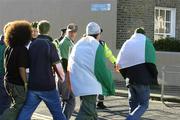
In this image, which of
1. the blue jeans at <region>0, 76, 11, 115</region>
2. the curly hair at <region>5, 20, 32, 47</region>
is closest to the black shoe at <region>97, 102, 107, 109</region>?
the blue jeans at <region>0, 76, 11, 115</region>

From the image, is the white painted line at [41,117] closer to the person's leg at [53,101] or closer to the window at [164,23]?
the person's leg at [53,101]

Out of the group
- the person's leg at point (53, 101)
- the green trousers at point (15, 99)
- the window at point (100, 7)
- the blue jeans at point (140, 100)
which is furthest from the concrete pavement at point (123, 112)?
the window at point (100, 7)

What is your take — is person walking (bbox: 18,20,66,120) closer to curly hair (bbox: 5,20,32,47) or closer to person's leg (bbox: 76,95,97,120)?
curly hair (bbox: 5,20,32,47)

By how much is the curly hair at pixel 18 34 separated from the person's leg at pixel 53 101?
851 millimetres

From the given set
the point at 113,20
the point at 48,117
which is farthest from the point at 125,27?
the point at 48,117

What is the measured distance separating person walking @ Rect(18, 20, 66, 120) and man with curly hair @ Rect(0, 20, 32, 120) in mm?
98

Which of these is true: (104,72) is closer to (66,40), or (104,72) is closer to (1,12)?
Answer: (66,40)

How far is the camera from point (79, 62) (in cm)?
788

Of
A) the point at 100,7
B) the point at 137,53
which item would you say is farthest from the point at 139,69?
the point at 100,7

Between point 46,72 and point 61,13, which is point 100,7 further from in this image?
point 46,72

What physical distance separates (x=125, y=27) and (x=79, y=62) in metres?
12.3

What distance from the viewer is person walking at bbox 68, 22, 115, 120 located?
7.75 meters

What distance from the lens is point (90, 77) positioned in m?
7.80

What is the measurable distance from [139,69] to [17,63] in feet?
7.43
